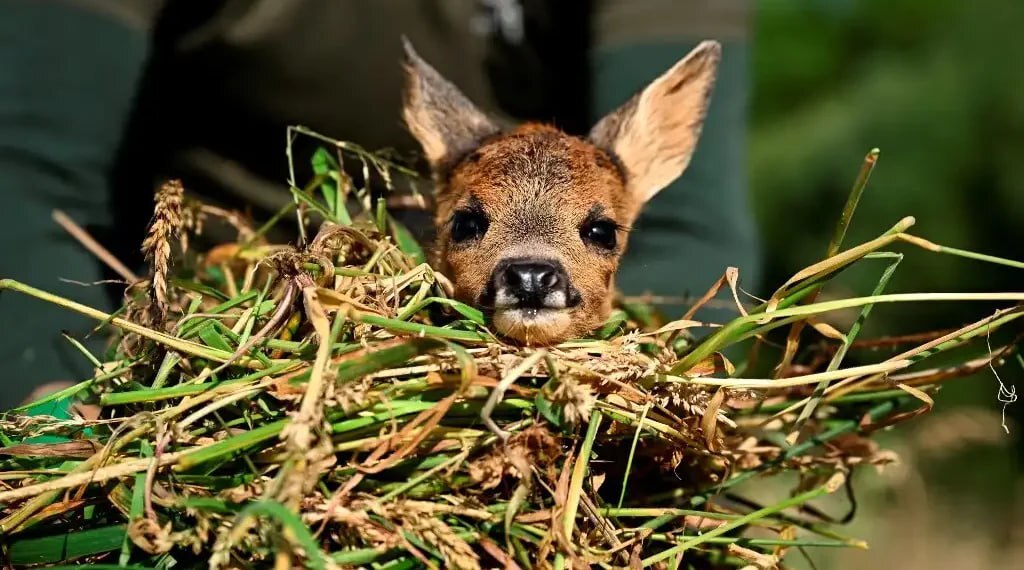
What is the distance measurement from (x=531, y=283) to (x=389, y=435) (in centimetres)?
54

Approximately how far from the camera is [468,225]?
2246mm

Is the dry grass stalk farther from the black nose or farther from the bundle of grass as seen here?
the black nose

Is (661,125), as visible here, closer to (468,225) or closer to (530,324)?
(468,225)

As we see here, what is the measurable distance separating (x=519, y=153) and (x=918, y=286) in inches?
166

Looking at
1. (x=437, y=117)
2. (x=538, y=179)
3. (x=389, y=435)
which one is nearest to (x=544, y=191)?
(x=538, y=179)

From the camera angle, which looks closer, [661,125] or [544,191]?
[544,191]

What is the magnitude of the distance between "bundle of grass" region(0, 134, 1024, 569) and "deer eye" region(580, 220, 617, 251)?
1.56 feet

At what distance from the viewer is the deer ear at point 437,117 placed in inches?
104

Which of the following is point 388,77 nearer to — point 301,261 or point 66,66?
point 66,66

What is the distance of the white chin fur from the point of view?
1800 mm

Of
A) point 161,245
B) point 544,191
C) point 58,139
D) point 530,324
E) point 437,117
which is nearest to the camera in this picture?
point 161,245

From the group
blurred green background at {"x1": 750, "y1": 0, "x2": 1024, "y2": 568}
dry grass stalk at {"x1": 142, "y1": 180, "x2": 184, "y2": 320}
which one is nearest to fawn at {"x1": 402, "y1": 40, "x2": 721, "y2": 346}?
dry grass stalk at {"x1": 142, "y1": 180, "x2": 184, "y2": 320}

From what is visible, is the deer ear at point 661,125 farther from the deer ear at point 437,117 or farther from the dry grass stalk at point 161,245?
the dry grass stalk at point 161,245

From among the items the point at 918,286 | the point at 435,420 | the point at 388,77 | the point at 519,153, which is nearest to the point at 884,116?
the point at 918,286
